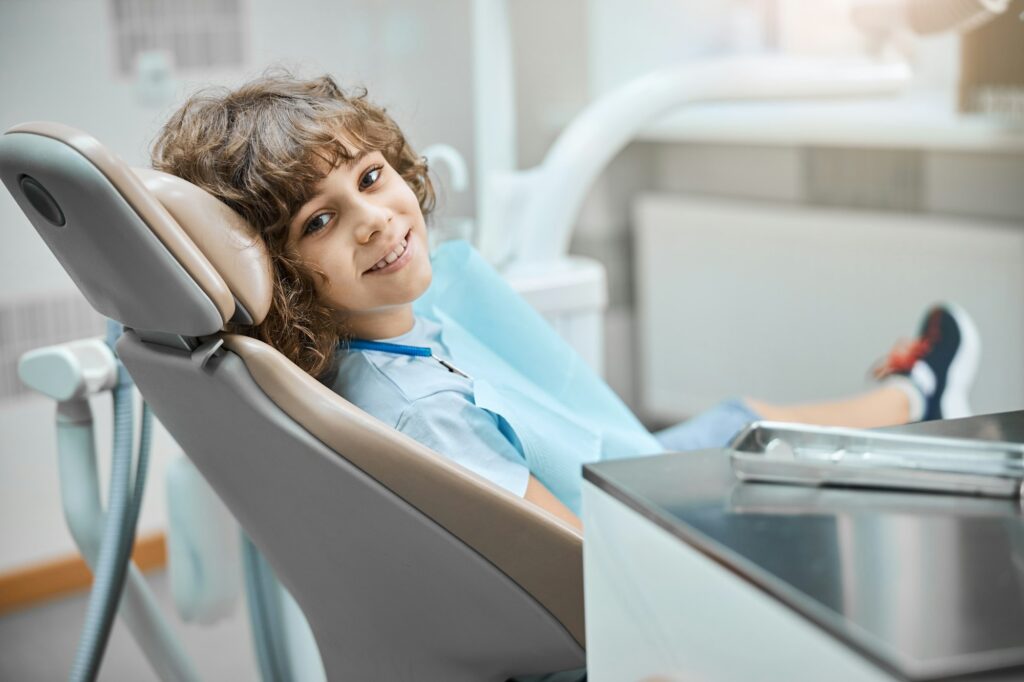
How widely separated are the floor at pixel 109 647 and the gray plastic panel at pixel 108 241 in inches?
41.7

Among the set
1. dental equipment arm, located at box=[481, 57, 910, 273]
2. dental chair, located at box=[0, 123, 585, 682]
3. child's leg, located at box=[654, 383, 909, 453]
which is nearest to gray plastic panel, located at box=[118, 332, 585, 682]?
dental chair, located at box=[0, 123, 585, 682]

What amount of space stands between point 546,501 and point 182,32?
5.32 ft

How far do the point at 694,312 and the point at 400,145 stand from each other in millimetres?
1715

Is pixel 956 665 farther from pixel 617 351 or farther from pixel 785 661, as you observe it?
pixel 617 351

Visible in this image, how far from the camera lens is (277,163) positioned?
1.01 m

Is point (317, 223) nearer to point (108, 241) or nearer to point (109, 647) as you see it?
point (108, 241)

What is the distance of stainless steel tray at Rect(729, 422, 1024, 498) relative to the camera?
2.07ft

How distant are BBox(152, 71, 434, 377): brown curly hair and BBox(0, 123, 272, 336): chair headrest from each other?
0.25ft

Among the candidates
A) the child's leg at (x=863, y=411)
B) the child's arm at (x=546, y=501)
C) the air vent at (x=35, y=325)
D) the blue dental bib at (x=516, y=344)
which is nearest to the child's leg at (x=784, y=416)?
the child's leg at (x=863, y=411)

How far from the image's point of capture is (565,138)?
1.75 meters

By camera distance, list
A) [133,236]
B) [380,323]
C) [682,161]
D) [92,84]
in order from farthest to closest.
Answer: [682,161] → [92,84] → [380,323] → [133,236]

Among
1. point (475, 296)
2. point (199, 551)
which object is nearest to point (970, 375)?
point (475, 296)

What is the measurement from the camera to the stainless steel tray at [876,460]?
63 cm

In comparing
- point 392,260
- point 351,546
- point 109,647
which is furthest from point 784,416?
point 109,647
